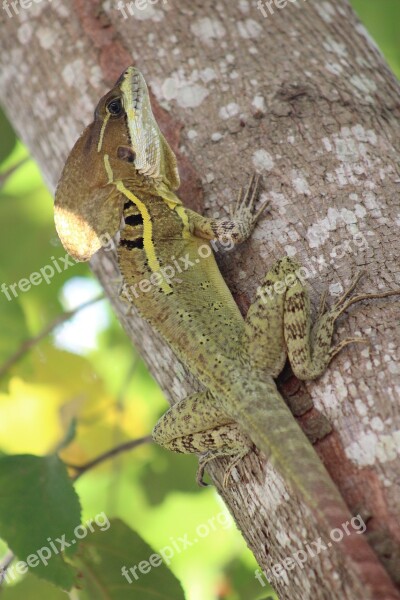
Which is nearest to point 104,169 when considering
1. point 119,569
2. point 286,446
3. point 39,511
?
point 39,511

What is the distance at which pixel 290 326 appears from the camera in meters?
3.48

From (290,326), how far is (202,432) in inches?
31.0

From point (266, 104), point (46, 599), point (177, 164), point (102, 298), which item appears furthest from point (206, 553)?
point (266, 104)

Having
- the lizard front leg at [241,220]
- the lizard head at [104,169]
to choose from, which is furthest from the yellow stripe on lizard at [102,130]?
the lizard front leg at [241,220]

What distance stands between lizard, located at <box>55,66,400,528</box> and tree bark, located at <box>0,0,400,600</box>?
0.33 ft

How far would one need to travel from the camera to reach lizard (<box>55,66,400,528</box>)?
10.3 ft

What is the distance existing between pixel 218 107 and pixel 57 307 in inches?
107

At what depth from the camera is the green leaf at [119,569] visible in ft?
12.9

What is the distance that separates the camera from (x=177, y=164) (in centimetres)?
418

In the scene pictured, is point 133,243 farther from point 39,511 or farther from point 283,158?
point 39,511

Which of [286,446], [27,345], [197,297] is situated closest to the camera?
[286,446]

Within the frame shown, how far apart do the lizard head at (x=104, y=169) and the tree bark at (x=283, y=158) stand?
144 mm

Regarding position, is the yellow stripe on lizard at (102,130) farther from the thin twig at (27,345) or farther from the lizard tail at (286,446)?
the lizard tail at (286,446)

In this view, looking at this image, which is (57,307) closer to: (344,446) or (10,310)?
(10,310)
